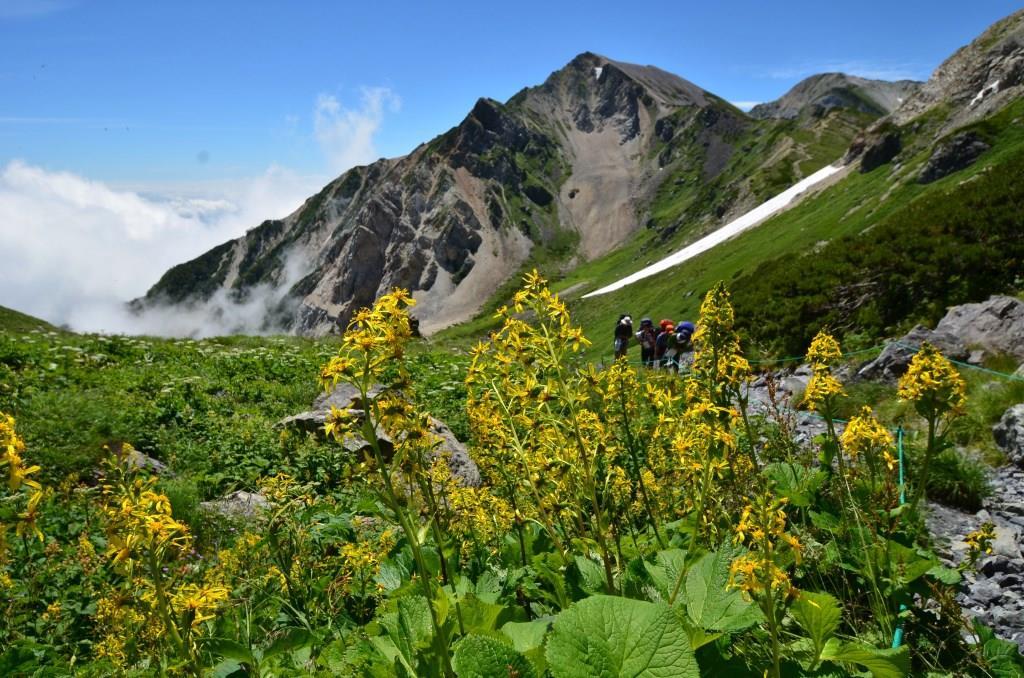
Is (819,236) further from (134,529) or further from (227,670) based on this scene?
(134,529)

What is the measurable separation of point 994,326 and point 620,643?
596 inches

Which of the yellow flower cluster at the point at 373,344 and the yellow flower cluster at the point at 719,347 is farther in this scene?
the yellow flower cluster at the point at 719,347

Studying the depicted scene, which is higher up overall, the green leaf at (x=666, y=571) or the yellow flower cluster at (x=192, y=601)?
the yellow flower cluster at (x=192, y=601)

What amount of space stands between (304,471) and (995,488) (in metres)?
11.5

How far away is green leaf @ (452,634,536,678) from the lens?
2197mm

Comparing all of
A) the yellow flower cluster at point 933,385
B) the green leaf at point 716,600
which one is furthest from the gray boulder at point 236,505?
the yellow flower cluster at point 933,385

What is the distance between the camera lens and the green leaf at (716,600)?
3.05 m

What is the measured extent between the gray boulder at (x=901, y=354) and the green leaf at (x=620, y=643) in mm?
12374

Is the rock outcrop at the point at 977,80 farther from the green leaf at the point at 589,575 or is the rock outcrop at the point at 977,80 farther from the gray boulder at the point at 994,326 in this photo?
the green leaf at the point at 589,575

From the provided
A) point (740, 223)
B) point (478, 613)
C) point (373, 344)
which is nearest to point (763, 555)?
point (478, 613)

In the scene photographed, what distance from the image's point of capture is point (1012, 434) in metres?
7.77

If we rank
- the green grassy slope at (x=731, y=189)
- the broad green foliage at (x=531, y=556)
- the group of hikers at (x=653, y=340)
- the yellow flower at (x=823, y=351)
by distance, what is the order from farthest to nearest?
the green grassy slope at (x=731, y=189) → the group of hikers at (x=653, y=340) → the yellow flower at (x=823, y=351) → the broad green foliage at (x=531, y=556)

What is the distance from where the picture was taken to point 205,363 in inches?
757

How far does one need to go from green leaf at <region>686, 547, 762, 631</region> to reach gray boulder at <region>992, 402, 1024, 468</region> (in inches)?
266
